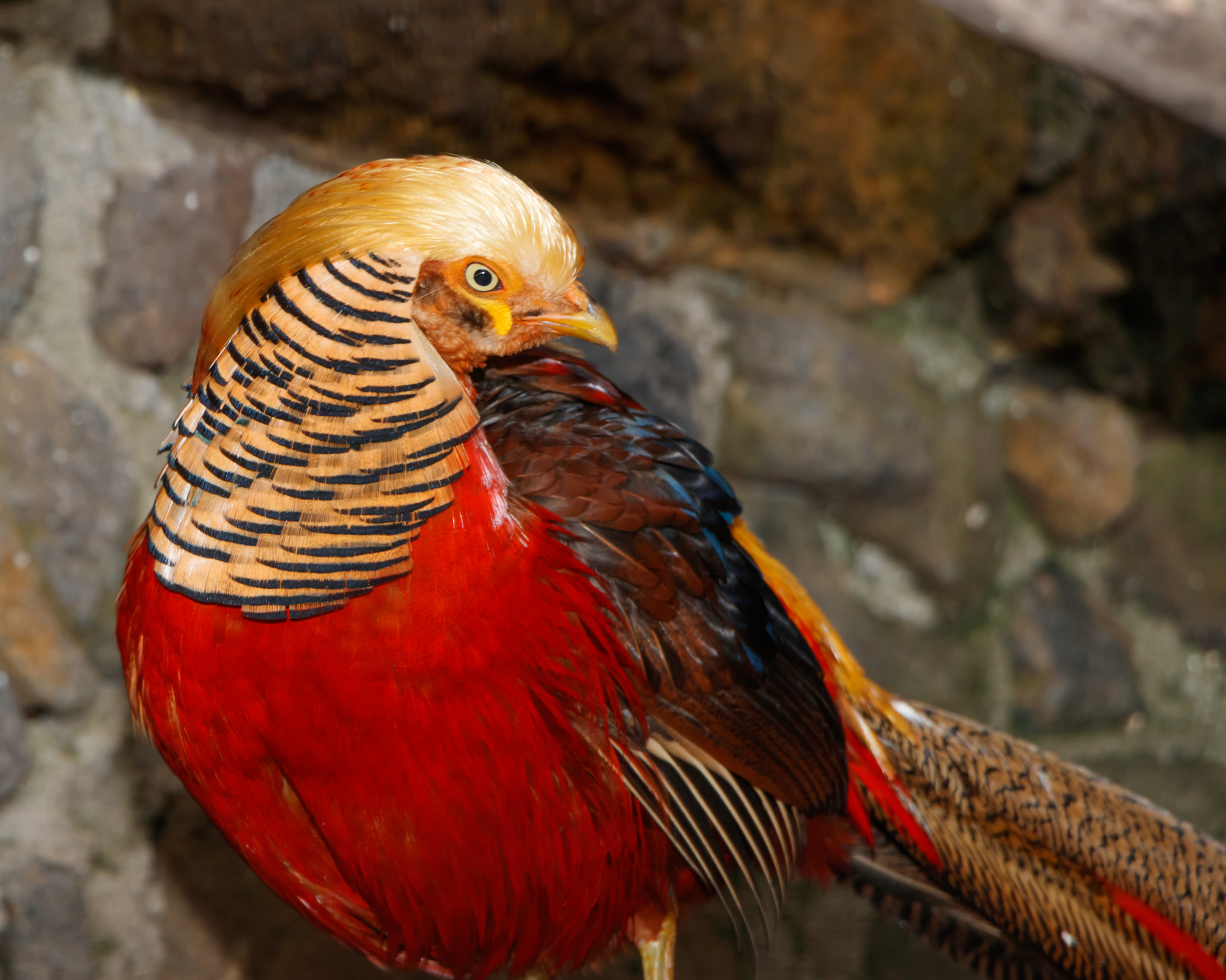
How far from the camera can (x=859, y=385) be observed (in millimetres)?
2604

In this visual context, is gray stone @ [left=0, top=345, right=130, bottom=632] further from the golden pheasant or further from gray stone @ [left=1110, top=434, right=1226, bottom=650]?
gray stone @ [left=1110, top=434, right=1226, bottom=650]

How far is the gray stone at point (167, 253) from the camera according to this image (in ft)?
6.39

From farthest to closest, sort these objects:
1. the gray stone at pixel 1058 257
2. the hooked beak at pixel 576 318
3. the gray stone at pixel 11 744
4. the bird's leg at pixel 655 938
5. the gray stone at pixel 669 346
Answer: the gray stone at pixel 1058 257, the gray stone at pixel 669 346, the gray stone at pixel 11 744, the bird's leg at pixel 655 938, the hooked beak at pixel 576 318

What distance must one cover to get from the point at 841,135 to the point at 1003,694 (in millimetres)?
1304

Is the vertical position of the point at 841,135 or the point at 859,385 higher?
the point at 841,135

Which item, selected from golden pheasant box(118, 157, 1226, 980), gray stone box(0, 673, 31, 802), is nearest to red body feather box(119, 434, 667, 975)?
golden pheasant box(118, 157, 1226, 980)

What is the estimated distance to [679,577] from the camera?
60.1 inches

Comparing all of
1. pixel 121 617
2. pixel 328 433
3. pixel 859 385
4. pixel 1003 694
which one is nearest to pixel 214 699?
pixel 121 617

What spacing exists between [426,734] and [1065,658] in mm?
1908

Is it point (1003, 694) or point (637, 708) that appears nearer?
point (637, 708)

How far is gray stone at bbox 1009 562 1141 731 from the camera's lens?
2766mm

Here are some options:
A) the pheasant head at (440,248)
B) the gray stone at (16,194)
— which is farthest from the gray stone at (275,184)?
the pheasant head at (440,248)

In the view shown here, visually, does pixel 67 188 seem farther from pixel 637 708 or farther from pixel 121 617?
pixel 637 708

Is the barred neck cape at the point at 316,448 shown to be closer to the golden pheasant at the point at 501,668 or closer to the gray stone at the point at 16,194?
the golden pheasant at the point at 501,668
